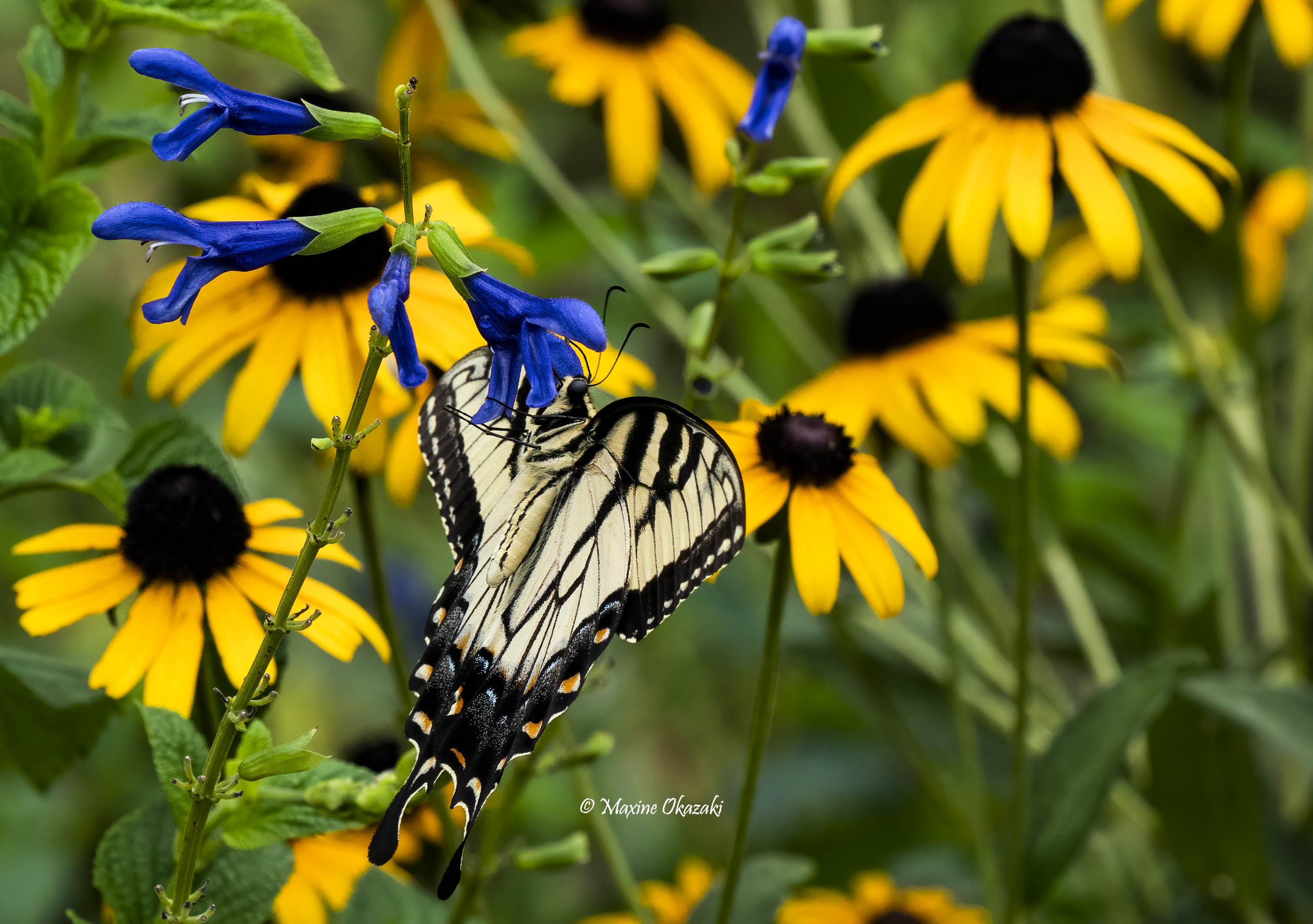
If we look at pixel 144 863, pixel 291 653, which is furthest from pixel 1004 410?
pixel 291 653

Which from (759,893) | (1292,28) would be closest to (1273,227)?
(1292,28)

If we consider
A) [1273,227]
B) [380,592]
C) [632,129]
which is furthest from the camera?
[1273,227]

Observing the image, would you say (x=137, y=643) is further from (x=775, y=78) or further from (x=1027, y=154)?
(x=1027, y=154)

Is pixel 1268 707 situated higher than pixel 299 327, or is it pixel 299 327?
pixel 299 327

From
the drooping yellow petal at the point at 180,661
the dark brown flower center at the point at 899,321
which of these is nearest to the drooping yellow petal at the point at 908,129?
the dark brown flower center at the point at 899,321

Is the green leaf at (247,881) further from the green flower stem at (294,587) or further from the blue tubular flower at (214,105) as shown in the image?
the blue tubular flower at (214,105)

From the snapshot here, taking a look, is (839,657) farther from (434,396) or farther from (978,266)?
(434,396)
